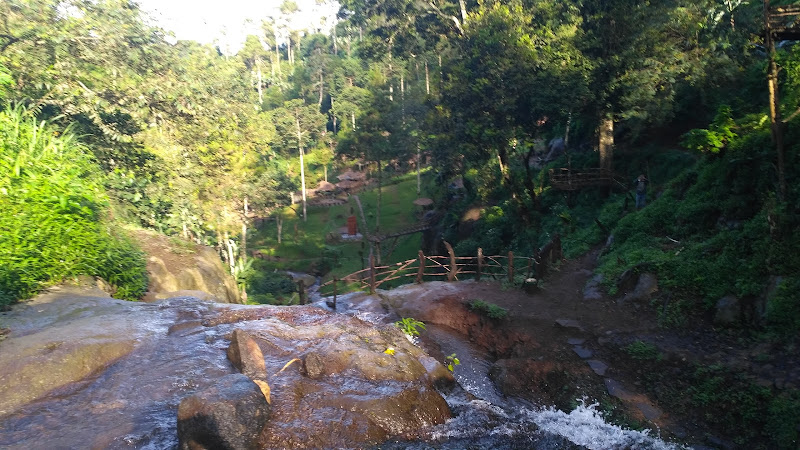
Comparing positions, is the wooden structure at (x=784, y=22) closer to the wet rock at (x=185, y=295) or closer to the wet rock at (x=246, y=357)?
the wet rock at (x=246, y=357)

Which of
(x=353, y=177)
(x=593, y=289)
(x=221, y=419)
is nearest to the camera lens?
(x=221, y=419)

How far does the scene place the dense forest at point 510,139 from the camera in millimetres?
10672

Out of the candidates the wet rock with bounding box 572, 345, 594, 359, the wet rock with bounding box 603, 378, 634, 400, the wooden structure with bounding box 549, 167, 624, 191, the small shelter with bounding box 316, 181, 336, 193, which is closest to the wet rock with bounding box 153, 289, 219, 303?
the wet rock with bounding box 572, 345, 594, 359

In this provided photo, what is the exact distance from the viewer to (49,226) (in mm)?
→ 10953

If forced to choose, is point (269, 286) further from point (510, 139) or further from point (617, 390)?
point (617, 390)

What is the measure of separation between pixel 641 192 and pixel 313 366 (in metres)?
14.7

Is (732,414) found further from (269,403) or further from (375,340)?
(269,403)

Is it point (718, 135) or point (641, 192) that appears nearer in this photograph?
point (718, 135)

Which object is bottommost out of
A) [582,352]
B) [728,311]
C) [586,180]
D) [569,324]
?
[582,352]

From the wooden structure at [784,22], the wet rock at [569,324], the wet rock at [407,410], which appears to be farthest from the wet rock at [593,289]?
the wooden structure at [784,22]

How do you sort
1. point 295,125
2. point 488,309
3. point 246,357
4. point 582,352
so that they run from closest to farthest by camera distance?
point 246,357, point 582,352, point 488,309, point 295,125

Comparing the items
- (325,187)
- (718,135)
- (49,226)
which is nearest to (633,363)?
(718,135)

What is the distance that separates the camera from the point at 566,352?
1061cm

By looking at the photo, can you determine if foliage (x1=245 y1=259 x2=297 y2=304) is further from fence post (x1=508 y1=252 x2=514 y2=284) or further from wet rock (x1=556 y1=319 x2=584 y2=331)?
wet rock (x1=556 y1=319 x2=584 y2=331)
